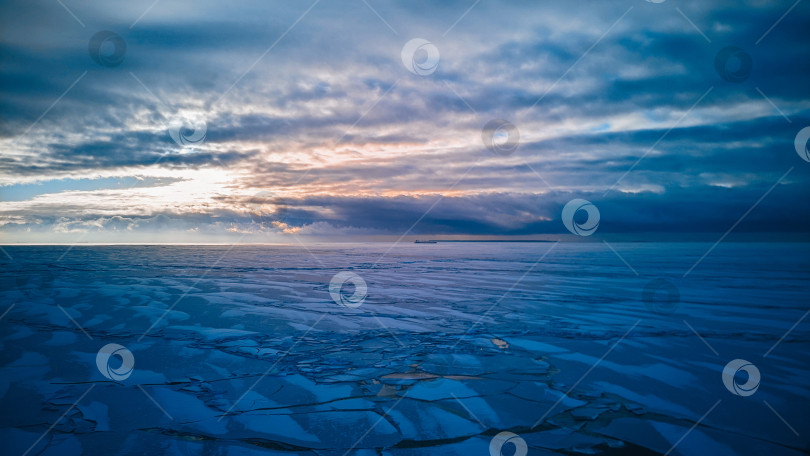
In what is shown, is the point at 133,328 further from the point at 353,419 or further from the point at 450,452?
the point at 450,452

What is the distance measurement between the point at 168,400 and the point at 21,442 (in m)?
1.14

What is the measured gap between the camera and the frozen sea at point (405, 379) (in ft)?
11.7

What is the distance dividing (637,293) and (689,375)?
8.38 metres

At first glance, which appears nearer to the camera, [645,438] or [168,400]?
[645,438]

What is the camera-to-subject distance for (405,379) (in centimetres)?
507

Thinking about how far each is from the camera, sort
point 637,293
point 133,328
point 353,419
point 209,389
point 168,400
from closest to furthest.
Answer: point 353,419 → point 168,400 → point 209,389 → point 133,328 → point 637,293

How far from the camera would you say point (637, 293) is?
12820 mm

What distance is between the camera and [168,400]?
4.39m

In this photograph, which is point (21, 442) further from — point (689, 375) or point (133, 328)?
point (689, 375)

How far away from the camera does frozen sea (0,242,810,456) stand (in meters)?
3.58

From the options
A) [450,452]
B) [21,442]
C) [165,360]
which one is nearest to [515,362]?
[450,452]

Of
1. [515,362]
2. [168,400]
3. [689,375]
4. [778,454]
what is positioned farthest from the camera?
[515,362]

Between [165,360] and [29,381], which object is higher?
[165,360]

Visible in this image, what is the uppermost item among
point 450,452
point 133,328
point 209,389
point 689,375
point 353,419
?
point 133,328
